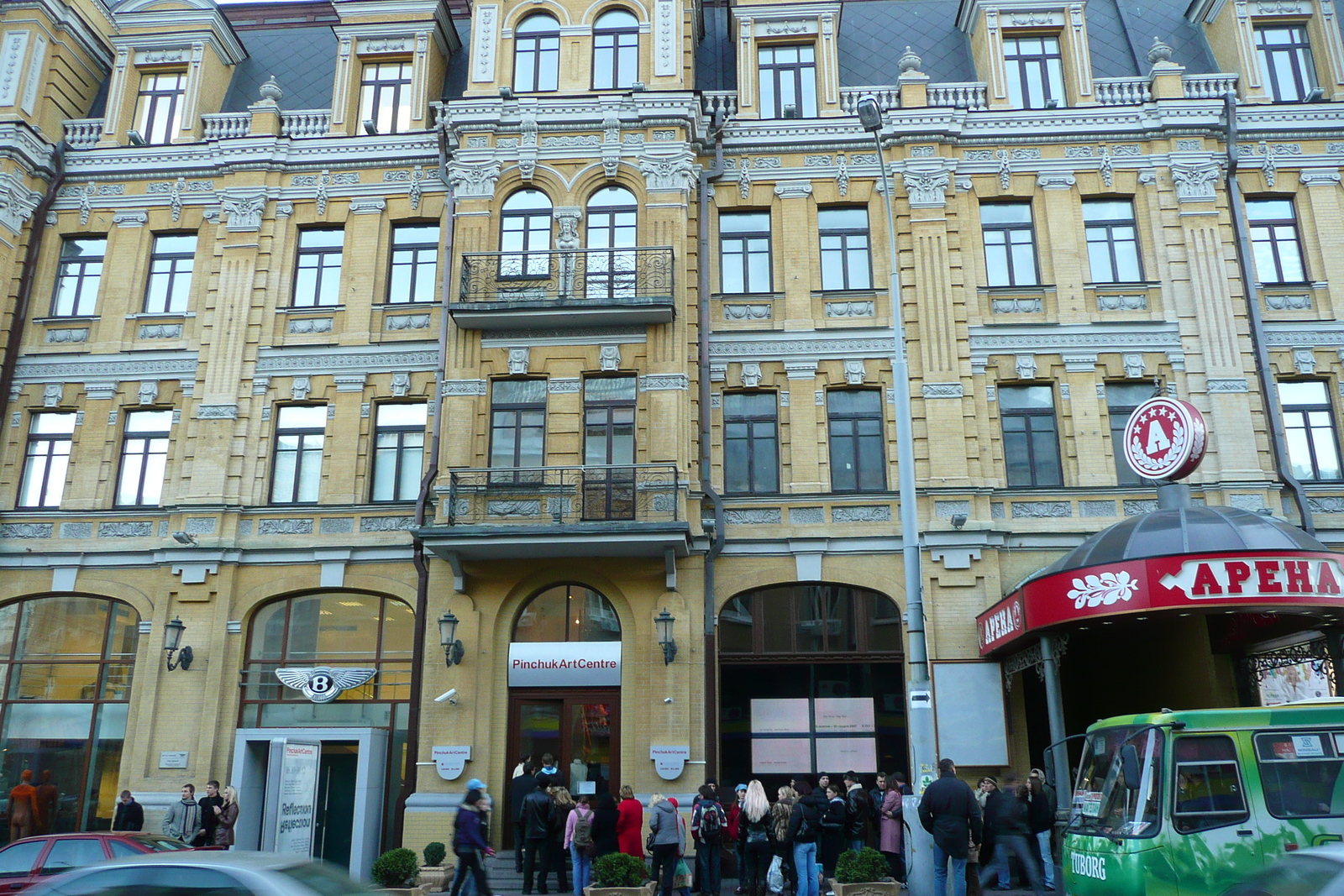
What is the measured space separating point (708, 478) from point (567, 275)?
4981 millimetres

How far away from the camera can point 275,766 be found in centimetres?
1639

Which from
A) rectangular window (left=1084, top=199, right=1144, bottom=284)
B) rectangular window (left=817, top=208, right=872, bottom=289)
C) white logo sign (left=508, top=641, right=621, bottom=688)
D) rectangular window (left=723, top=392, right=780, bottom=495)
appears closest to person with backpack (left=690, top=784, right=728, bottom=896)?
white logo sign (left=508, top=641, right=621, bottom=688)

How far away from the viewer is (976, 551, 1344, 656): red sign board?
14.4m

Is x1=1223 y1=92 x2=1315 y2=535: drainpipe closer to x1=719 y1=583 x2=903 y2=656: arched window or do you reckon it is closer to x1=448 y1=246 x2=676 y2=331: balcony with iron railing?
x1=719 y1=583 x2=903 y2=656: arched window

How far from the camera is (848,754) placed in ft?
64.5

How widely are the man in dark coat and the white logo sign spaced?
1.77m

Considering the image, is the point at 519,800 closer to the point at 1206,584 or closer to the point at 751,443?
the point at 751,443

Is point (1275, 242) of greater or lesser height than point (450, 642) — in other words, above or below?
above

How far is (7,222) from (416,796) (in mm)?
15510

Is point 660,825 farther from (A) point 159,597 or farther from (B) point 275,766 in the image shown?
(A) point 159,597

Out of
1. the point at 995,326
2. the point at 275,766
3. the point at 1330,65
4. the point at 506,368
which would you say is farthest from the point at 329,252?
the point at 1330,65

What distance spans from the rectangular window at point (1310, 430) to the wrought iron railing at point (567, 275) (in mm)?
12550

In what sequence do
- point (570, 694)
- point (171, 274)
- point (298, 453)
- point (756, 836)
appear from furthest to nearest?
point (171, 274)
point (298, 453)
point (570, 694)
point (756, 836)

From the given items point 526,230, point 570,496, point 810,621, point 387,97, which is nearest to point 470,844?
point 570,496
